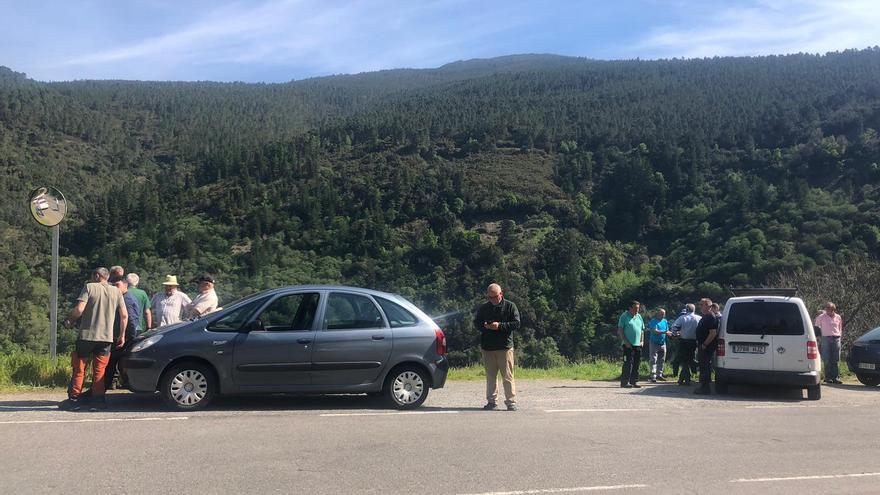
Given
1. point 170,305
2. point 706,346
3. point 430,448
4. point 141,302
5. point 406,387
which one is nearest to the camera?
point 430,448

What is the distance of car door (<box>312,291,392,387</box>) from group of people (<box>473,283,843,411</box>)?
133cm

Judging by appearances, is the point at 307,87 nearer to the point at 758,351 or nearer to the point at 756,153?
the point at 756,153

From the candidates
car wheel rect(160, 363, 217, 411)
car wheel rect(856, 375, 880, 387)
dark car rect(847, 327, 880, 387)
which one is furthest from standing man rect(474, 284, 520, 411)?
car wheel rect(856, 375, 880, 387)

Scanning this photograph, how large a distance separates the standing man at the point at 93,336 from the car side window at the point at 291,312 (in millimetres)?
1742

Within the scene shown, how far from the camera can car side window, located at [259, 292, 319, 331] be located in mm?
9203

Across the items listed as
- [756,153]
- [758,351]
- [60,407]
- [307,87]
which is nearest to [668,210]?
[756,153]

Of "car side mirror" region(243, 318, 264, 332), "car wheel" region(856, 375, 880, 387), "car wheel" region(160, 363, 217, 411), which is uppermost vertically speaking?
"car side mirror" region(243, 318, 264, 332)

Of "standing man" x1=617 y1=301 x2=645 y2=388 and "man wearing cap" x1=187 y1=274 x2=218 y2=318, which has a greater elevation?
"man wearing cap" x1=187 y1=274 x2=218 y2=318

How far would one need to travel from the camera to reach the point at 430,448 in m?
7.16

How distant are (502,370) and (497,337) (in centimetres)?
43

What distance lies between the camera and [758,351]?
39.2 ft

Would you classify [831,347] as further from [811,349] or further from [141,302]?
[141,302]

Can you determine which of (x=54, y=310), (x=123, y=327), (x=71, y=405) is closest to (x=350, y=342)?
(x=123, y=327)

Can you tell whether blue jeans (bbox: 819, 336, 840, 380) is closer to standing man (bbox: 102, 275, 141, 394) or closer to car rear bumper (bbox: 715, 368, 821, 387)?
car rear bumper (bbox: 715, 368, 821, 387)
